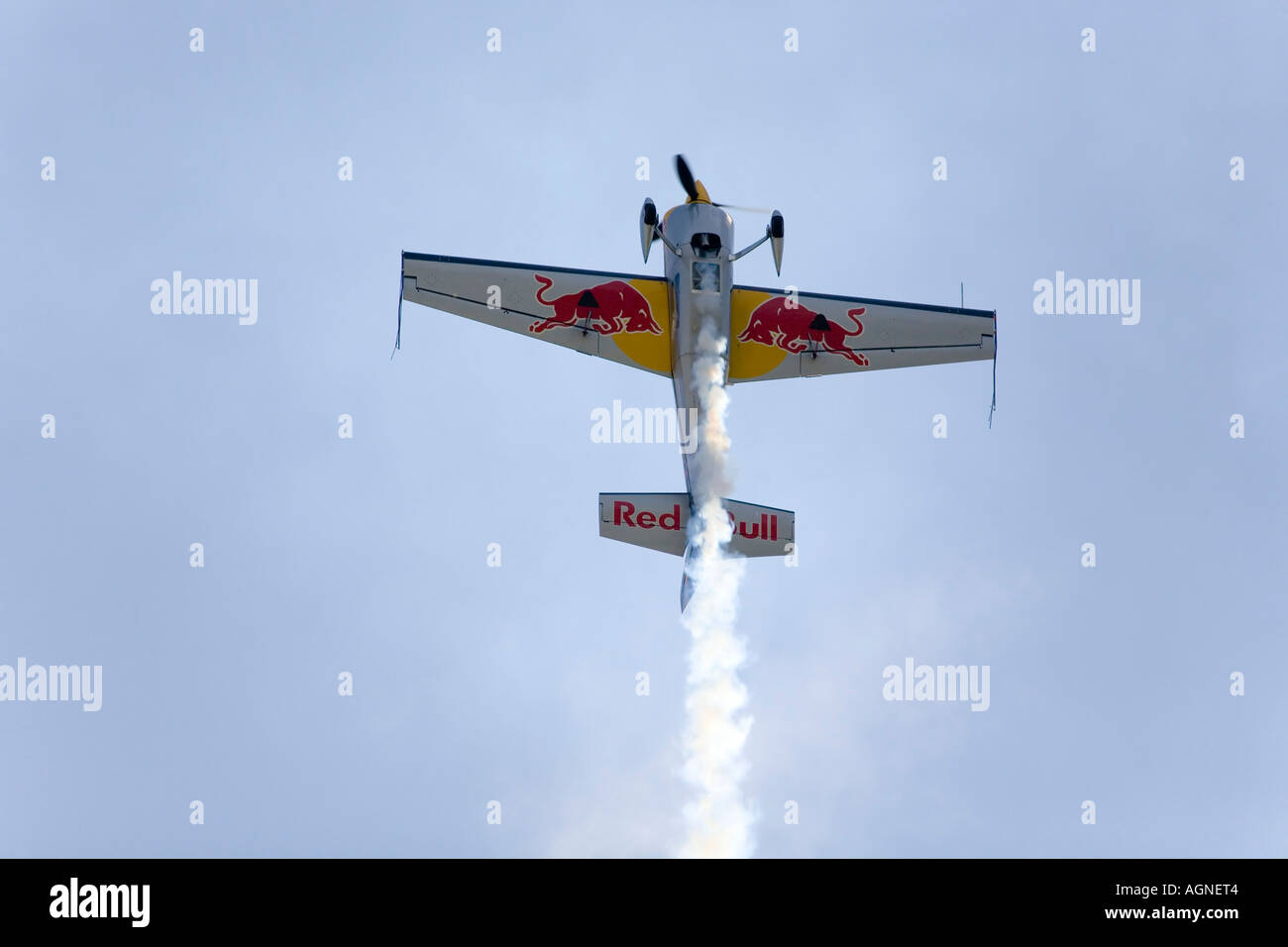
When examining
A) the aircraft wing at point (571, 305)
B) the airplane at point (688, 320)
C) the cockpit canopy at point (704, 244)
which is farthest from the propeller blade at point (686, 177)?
the aircraft wing at point (571, 305)

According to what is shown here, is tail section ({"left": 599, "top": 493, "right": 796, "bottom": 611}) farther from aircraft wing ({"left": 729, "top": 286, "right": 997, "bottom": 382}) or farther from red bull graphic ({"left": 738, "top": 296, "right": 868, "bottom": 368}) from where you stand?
red bull graphic ({"left": 738, "top": 296, "right": 868, "bottom": 368})

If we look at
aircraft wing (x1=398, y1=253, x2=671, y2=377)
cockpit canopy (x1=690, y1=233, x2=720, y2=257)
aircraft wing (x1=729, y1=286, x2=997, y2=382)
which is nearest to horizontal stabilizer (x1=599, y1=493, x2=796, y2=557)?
aircraft wing (x1=398, y1=253, x2=671, y2=377)

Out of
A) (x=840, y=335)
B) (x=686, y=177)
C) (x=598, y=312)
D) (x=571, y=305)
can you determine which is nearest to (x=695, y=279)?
(x=686, y=177)

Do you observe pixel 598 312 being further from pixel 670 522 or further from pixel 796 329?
pixel 670 522

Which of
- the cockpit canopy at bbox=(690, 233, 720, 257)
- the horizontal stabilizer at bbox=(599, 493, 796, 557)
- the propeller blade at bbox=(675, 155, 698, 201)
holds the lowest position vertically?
the horizontal stabilizer at bbox=(599, 493, 796, 557)

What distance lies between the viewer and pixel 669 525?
47.0 metres

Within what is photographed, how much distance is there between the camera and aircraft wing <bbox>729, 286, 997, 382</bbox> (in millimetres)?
49500

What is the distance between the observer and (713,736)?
45.6 m

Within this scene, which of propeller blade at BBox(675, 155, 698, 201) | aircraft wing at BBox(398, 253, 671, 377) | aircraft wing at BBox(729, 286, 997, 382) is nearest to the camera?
propeller blade at BBox(675, 155, 698, 201)

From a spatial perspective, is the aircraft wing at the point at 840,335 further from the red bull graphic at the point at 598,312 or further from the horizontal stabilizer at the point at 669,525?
the horizontal stabilizer at the point at 669,525

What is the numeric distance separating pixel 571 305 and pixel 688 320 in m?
3.56
